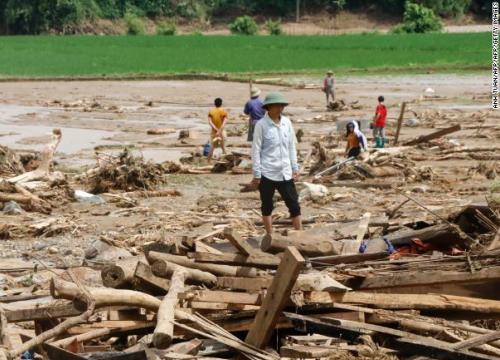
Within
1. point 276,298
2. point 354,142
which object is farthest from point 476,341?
point 354,142

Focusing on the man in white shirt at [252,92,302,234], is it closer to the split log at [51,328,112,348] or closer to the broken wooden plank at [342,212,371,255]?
the broken wooden plank at [342,212,371,255]

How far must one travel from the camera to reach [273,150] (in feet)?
38.3

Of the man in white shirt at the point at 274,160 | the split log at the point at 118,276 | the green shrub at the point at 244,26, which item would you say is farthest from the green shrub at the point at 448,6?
the split log at the point at 118,276

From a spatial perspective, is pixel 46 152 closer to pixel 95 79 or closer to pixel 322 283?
pixel 322 283

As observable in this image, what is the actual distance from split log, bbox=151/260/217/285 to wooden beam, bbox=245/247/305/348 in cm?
79

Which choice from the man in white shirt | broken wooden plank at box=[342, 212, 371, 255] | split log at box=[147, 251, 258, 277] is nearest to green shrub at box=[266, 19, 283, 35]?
the man in white shirt

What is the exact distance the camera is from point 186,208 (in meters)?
16.2

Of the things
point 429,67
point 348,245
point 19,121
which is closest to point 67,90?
point 19,121

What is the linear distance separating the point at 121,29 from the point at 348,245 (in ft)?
295

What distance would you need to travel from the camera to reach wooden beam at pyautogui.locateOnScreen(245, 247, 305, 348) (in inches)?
263

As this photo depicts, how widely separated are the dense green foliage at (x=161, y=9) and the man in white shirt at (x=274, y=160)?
8255 centimetres

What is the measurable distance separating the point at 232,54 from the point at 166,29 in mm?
31710

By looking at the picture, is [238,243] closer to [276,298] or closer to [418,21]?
[276,298]

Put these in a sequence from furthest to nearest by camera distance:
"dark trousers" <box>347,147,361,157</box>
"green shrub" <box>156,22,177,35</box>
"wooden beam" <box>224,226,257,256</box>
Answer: "green shrub" <box>156,22,177,35</box> < "dark trousers" <box>347,147,361,157</box> < "wooden beam" <box>224,226,257,256</box>
